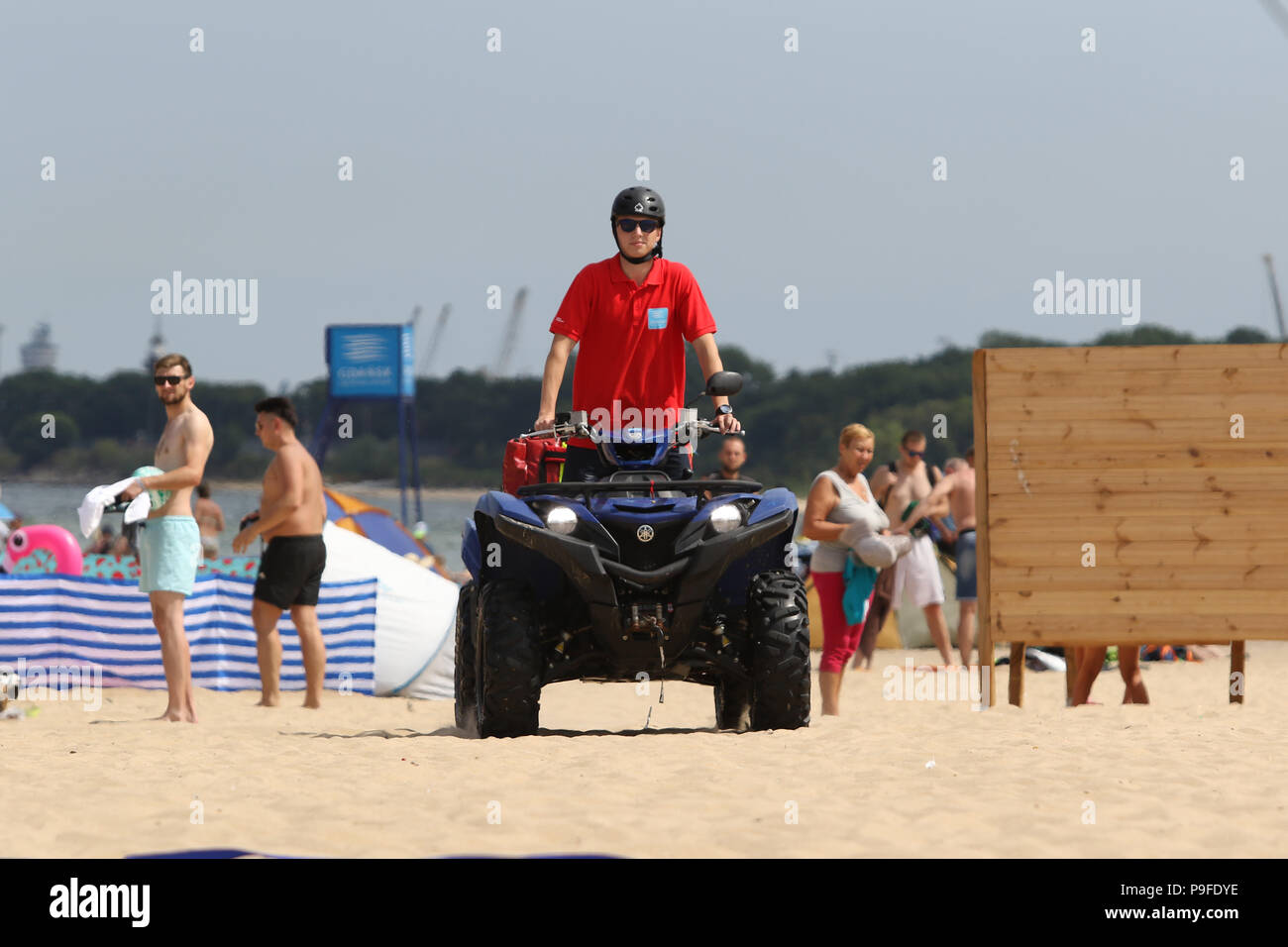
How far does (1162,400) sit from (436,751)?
4125 millimetres

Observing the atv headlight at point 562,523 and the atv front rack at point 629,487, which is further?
the atv front rack at point 629,487

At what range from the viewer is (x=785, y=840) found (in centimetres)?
450

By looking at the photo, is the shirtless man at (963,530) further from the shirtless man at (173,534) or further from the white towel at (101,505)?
the white towel at (101,505)

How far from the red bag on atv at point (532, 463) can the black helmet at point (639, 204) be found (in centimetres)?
99

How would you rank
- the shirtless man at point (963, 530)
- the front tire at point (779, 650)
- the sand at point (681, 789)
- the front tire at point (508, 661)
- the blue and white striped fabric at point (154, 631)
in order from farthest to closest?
1. the shirtless man at point (963, 530)
2. the blue and white striped fabric at point (154, 631)
3. the front tire at point (779, 650)
4. the front tire at point (508, 661)
5. the sand at point (681, 789)

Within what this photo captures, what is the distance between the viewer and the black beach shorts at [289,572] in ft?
29.5

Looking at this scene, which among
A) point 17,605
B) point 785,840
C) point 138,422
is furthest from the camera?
point 138,422

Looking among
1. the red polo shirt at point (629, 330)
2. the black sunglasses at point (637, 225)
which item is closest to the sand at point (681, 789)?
the red polo shirt at point (629, 330)

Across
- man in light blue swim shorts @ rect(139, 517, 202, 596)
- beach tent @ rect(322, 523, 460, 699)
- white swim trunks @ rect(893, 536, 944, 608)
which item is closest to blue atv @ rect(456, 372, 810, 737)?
man in light blue swim shorts @ rect(139, 517, 202, 596)

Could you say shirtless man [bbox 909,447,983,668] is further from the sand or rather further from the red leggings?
the sand

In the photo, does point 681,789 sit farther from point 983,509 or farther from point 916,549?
point 916,549

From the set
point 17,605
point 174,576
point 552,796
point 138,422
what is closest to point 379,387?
point 17,605

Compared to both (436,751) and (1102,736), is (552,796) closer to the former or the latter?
(436,751)

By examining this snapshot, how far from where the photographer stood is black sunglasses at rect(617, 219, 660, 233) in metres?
6.84
